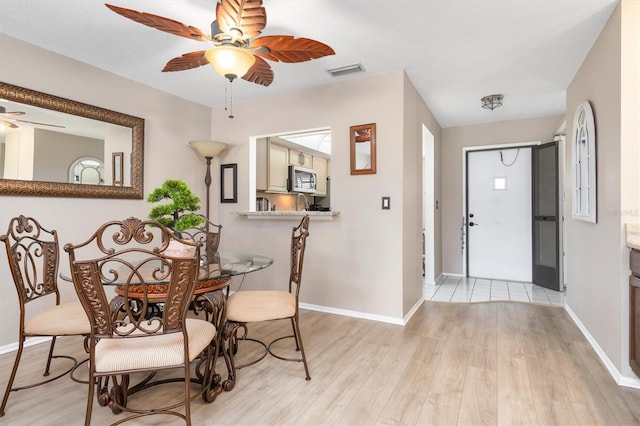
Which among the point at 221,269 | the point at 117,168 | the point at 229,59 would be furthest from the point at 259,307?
the point at 117,168

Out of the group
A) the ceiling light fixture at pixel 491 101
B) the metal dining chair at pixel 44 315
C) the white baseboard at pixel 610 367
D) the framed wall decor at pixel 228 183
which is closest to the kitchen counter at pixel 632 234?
the white baseboard at pixel 610 367

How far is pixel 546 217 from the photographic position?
14.9 feet

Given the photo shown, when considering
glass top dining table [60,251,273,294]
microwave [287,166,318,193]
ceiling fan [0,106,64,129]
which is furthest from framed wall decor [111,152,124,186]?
microwave [287,166,318,193]

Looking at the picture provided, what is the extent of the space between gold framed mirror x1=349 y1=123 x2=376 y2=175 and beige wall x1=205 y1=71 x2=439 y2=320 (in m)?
0.06

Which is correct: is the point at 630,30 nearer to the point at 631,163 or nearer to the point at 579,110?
the point at 631,163

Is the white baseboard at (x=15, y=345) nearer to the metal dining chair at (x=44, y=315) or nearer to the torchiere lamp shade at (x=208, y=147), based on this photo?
the metal dining chair at (x=44, y=315)

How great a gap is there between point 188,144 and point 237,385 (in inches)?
116

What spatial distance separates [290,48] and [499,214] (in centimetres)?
434

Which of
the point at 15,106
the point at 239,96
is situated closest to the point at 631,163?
the point at 239,96

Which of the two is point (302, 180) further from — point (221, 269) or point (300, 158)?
point (221, 269)

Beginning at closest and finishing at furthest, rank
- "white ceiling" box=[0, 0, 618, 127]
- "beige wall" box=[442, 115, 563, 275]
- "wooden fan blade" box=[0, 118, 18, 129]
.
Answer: "white ceiling" box=[0, 0, 618, 127]
"wooden fan blade" box=[0, 118, 18, 129]
"beige wall" box=[442, 115, 563, 275]

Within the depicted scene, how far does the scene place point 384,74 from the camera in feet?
10.6

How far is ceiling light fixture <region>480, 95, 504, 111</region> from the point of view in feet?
12.7

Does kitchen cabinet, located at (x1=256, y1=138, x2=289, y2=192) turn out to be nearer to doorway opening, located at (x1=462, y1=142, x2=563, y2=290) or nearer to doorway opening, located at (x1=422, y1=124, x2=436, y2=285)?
doorway opening, located at (x1=422, y1=124, x2=436, y2=285)
